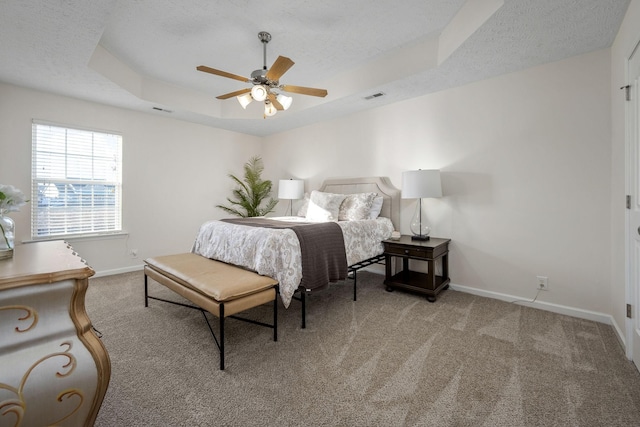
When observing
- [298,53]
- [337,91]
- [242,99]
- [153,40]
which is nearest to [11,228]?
[242,99]

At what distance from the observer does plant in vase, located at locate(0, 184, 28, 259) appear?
4.29 ft

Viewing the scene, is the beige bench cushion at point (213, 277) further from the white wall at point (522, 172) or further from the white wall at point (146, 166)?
the white wall at point (522, 172)

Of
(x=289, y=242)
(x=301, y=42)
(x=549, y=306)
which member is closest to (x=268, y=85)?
(x=301, y=42)

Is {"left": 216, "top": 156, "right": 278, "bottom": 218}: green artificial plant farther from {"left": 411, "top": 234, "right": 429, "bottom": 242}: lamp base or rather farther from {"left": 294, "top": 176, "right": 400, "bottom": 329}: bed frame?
{"left": 411, "top": 234, "right": 429, "bottom": 242}: lamp base

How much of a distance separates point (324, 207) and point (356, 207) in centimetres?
46

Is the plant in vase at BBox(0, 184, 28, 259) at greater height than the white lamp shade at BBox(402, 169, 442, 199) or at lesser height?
lesser

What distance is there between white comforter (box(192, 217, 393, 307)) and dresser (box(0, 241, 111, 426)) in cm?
133

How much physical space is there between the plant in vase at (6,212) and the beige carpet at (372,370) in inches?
37.7

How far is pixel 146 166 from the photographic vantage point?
14.4 ft

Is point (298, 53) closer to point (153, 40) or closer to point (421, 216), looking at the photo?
point (153, 40)

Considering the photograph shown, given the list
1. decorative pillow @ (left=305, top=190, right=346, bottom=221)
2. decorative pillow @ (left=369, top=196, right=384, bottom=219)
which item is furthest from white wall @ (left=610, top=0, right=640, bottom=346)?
decorative pillow @ (left=305, top=190, right=346, bottom=221)

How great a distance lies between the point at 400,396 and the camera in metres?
1.57

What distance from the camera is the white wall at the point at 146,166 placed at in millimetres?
3391

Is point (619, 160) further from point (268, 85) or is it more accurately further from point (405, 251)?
point (268, 85)
